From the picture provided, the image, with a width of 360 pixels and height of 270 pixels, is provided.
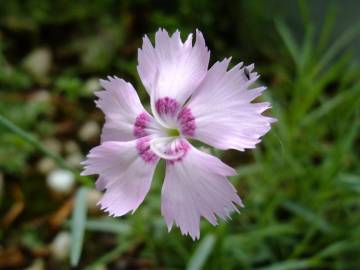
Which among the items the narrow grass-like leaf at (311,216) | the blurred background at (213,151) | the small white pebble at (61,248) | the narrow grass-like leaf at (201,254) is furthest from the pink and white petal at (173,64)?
the small white pebble at (61,248)

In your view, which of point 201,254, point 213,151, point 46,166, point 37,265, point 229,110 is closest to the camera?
point 229,110

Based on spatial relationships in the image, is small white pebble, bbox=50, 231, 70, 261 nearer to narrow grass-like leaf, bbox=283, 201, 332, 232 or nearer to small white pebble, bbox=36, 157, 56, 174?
small white pebble, bbox=36, 157, 56, 174

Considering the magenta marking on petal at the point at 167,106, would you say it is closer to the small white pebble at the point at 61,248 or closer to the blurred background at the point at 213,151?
the blurred background at the point at 213,151

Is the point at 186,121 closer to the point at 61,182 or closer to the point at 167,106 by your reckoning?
the point at 167,106

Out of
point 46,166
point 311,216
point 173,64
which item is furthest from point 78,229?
point 46,166

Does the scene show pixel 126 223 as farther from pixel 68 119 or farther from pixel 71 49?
pixel 71 49

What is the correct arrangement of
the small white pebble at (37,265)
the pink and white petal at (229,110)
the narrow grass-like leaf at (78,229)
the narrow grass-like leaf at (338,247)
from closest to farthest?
1. the pink and white petal at (229,110)
2. the narrow grass-like leaf at (78,229)
3. the narrow grass-like leaf at (338,247)
4. the small white pebble at (37,265)

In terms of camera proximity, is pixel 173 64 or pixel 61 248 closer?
pixel 173 64
